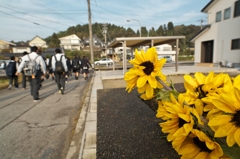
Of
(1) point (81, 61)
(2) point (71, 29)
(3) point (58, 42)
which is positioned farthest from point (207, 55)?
(2) point (71, 29)

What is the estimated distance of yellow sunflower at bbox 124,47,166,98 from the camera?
0.70 metres

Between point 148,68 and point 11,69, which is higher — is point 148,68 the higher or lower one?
the higher one

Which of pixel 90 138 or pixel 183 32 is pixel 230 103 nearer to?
pixel 90 138

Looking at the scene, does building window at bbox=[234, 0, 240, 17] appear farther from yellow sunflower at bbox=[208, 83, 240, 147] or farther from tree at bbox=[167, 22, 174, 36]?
tree at bbox=[167, 22, 174, 36]

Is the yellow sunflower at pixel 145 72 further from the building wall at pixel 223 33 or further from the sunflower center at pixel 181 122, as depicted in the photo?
the building wall at pixel 223 33

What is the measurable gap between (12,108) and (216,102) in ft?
19.5

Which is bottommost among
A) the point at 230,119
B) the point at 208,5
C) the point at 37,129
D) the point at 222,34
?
the point at 37,129

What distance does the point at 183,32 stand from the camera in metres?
75.1

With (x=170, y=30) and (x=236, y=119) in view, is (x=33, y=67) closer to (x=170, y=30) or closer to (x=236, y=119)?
(x=236, y=119)

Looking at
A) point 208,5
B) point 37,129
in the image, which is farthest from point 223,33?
point 37,129

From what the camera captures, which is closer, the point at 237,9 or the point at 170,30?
the point at 237,9

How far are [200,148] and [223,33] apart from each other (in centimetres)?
1691

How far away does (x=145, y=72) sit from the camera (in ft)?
2.37

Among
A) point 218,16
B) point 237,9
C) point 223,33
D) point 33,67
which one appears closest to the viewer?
point 33,67
